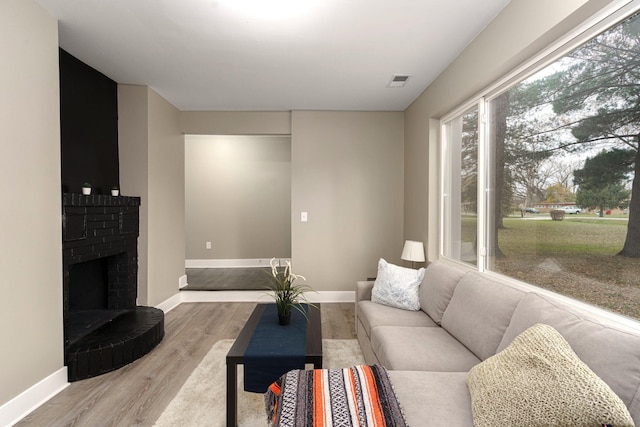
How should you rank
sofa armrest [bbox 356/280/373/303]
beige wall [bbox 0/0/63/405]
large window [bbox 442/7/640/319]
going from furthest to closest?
1. sofa armrest [bbox 356/280/373/303]
2. beige wall [bbox 0/0/63/405]
3. large window [bbox 442/7/640/319]

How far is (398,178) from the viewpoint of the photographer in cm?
441

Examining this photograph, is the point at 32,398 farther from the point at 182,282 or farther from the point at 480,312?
the point at 480,312

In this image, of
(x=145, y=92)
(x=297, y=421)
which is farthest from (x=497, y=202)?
(x=145, y=92)

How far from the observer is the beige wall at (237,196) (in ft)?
19.8

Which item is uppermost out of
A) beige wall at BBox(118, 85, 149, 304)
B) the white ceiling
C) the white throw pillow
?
the white ceiling

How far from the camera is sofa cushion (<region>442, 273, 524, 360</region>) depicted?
67.9 inches

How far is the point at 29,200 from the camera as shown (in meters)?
2.00

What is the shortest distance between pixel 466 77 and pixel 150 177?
3415 mm

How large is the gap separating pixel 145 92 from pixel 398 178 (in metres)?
3.34

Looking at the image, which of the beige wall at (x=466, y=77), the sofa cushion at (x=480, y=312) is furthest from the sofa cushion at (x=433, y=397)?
the beige wall at (x=466, y=77)

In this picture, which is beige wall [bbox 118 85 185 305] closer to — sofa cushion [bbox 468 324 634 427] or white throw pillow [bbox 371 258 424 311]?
white throw pillow [bbox 371 258 424 311]

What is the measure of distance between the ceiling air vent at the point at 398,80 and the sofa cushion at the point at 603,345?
2.51m

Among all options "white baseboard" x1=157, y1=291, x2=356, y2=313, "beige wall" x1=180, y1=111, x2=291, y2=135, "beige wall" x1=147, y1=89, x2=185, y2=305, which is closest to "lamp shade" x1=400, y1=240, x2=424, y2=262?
"white baseboard" x1=157, y1=291, x2=356, y2=313

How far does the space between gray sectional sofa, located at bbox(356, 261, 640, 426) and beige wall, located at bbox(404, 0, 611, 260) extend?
1.15 meters
